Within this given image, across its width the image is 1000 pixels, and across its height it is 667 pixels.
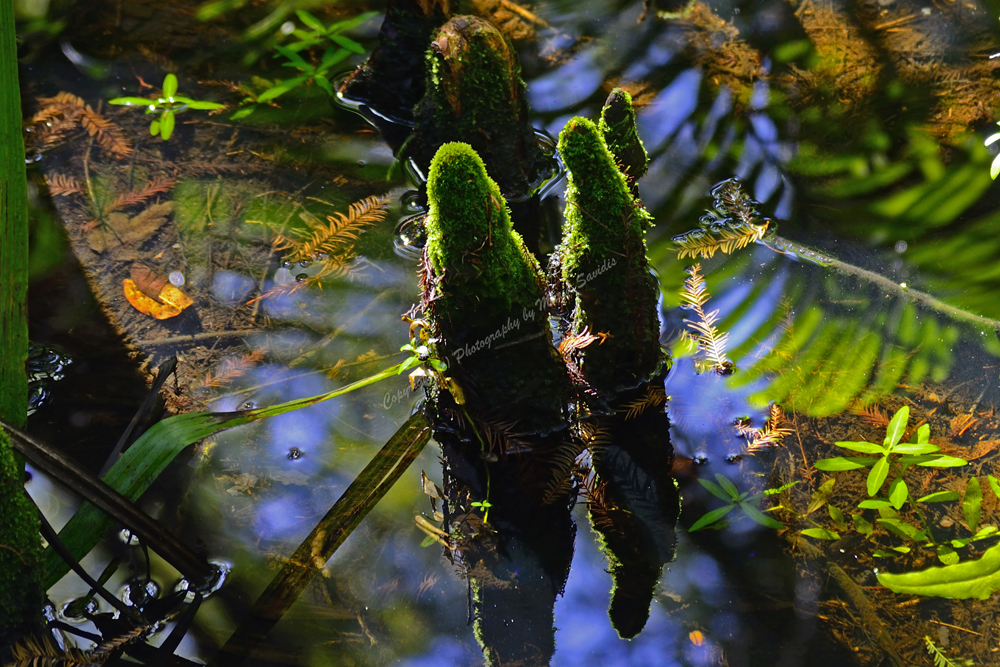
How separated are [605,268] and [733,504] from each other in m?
0.78

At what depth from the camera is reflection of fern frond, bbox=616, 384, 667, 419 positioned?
83.4 inches

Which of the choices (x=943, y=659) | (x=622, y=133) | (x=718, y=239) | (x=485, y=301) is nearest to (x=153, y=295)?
(x=485, y=301)

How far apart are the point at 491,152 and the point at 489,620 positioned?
5.74ft

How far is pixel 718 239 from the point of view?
8.14 feet

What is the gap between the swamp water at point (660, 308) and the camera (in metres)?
1.76

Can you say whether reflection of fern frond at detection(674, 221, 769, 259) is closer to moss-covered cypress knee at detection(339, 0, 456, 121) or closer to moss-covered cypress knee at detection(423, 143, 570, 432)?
moss-covered cypress knee at detection(423, 143, 570, 432)

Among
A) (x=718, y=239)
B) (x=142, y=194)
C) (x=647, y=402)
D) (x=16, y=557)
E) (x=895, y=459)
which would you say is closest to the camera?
(x=16, y=557)

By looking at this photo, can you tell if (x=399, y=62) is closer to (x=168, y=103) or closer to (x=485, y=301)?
(x=168, y=103)

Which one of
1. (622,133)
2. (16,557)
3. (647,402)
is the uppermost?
(622,133)

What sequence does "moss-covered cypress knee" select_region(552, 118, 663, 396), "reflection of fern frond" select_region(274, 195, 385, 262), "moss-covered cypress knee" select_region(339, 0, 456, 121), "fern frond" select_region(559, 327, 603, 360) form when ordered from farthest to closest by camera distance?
"moss-covered cypress knee" select_region(339, 0, 456, 121) < "reflection of fern frond" select_region(274, 195, 385, 262) < "fern frond" select_region(559, 327, 603, 360) < "moss-covered cypress knee" select_region(552, 118, 663, 396)

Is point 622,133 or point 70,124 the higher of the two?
point 622,133

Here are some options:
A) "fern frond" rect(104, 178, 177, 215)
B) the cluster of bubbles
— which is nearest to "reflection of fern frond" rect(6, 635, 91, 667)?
the cluster of bubbles

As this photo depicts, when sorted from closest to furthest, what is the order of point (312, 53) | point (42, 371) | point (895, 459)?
point (895, 459)
point (42, 371)
point (312, 53)

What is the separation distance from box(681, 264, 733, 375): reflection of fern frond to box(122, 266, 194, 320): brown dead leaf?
1845 millimetres
